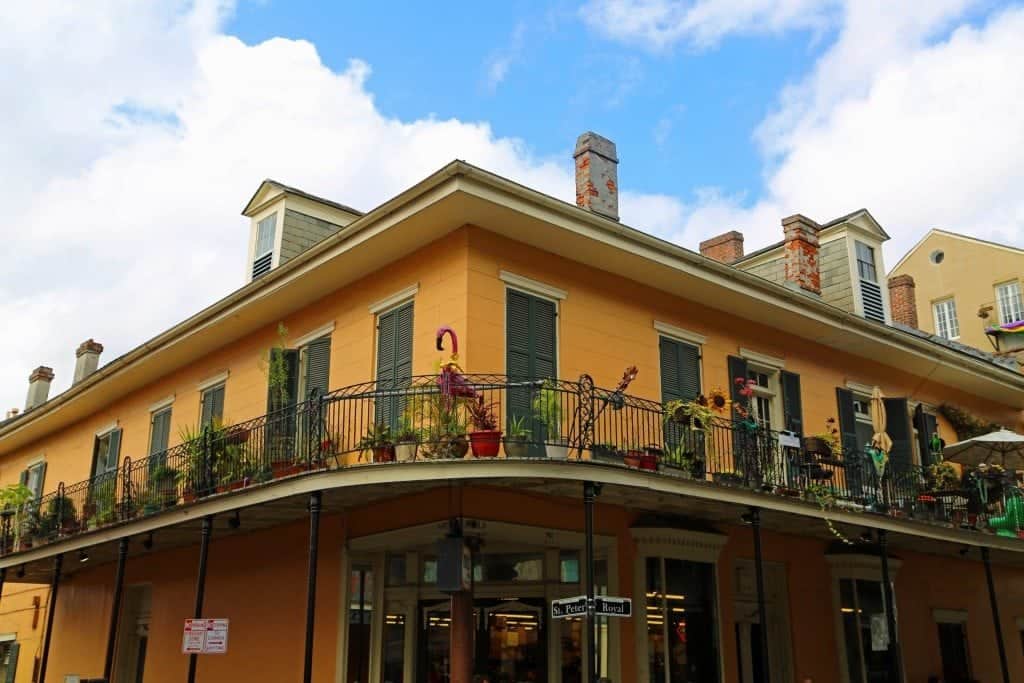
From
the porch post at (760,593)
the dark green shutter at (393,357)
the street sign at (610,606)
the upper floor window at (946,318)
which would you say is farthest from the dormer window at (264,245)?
the upper floor window at (946,318)

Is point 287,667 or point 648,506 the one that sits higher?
point 648,506

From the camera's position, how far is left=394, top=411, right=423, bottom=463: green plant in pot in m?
10.6

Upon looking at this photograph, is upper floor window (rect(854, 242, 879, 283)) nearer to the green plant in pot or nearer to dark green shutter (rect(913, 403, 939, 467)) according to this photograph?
dark green shutter (rect(913, 403, 939, 467))

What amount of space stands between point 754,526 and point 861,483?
316 centimetres

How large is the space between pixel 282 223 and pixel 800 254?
9.18 m

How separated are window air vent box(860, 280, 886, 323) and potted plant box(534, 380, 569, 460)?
9.05 meters

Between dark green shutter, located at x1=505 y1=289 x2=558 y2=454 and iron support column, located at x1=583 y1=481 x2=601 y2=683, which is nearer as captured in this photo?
iron support column, located at x1=583 y1=481 x2=601 y2=683

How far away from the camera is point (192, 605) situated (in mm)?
15352

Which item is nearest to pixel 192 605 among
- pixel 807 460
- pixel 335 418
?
pixel 335 418

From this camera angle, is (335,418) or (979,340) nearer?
(335,418)

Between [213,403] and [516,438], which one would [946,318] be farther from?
[516,438]

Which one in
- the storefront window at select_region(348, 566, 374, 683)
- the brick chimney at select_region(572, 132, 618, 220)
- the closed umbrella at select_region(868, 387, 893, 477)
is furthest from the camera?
the brick chimney at select_region(572, 132, 618, 220)

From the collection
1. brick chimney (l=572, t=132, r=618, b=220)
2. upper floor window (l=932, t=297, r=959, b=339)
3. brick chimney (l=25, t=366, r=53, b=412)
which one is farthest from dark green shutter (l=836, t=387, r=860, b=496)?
brick chimney (l=25, t=366, r=53, b=412)

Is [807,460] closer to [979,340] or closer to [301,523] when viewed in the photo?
[301,523]
